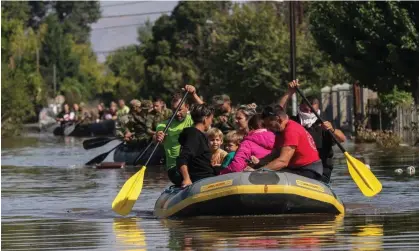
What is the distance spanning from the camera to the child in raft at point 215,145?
18.4 m

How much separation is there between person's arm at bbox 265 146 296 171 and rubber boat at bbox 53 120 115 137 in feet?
130

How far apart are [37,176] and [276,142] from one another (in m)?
12.6

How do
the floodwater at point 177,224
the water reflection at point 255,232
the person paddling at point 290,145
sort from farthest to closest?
the person paddling at point 290,145 → the floodwater at point 177,224 → the water reflection at point 255,232

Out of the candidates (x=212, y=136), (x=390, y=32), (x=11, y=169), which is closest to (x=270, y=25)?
Answer: (x=390, y=32)

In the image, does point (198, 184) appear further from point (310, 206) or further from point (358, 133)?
point (358, 133)

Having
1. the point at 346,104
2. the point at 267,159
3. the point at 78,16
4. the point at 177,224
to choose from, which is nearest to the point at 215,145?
the point at 267,159

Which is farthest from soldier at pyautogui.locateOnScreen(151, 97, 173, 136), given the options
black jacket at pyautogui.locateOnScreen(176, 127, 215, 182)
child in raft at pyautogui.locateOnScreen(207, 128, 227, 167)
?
black jacket at pyautogui.locateOnScreen(176, 127, 215, 182)

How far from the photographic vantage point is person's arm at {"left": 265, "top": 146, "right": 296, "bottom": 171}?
1666 centimetres

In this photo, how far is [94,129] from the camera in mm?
60094

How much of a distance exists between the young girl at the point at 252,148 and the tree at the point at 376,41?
22.4 m

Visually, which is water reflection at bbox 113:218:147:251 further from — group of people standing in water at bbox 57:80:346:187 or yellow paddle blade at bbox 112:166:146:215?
group of people standing in water at bbox 57:80:346:187

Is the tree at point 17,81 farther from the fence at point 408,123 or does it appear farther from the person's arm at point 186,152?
the person's arm at point 186,152

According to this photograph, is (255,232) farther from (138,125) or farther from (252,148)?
(138,125)

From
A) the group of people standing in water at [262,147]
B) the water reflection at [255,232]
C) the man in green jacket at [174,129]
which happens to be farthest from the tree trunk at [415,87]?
the water reflection at [255,232]
